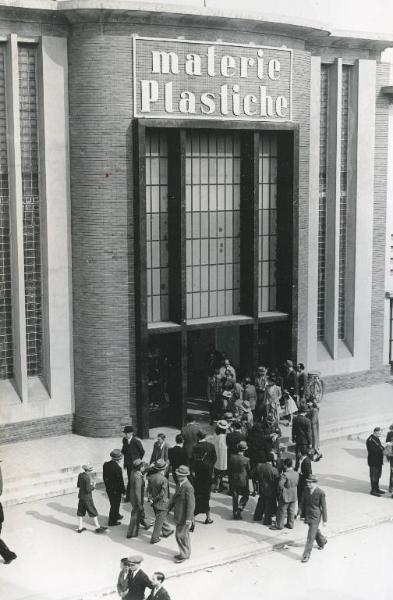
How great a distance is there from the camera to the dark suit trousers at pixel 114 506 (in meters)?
17.2

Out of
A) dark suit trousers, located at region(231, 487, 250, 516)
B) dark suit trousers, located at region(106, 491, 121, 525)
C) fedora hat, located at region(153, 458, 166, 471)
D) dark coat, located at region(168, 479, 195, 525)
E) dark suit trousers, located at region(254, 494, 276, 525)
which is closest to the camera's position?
dark coat, located at region(168, 479, 195, 525)

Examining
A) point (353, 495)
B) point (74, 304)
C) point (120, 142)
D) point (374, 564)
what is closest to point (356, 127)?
point (120, 142)

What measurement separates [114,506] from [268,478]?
9.97ft

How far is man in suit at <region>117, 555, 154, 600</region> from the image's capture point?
40.4 ft

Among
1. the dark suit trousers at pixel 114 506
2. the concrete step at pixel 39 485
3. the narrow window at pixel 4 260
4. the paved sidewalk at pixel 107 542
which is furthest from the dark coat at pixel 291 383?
the dark suit trousers at pixel 114 506

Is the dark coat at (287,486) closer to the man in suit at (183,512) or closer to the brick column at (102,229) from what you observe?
the man in suit at (183,512)

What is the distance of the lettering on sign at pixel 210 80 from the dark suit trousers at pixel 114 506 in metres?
9.56

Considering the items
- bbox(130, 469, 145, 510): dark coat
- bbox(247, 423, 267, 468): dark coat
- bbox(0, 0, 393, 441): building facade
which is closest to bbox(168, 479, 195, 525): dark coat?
bbox(130, 469, 145, 510): dark coat

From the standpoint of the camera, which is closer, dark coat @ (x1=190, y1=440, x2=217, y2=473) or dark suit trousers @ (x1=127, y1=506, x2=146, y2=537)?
dark suit trousers @ (x1=127, y1=506, x2=146, y2=537)

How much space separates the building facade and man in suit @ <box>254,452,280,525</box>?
19.5 ft

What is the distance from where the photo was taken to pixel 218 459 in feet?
61.7

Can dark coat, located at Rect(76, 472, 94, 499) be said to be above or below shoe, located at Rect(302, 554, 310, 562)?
above

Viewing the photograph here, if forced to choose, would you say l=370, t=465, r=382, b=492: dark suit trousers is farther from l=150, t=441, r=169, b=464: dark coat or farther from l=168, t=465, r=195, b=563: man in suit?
l=168, t=465, r=195, b=563: man in suit

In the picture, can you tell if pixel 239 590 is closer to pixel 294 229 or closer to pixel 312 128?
pixel 294 229
